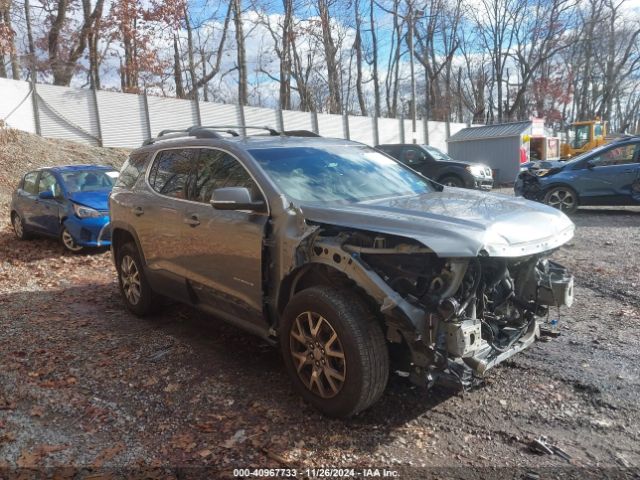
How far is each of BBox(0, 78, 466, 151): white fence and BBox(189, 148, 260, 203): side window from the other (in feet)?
48.1

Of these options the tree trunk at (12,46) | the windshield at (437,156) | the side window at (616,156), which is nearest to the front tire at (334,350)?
the side window at (616,156)

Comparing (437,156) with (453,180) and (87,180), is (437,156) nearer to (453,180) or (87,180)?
(453,180)

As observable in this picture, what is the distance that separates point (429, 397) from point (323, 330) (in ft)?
3.07

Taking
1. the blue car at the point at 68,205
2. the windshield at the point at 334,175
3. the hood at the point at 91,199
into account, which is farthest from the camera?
the hood at the point at 91,199

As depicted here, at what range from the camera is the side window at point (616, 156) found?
34.8ft

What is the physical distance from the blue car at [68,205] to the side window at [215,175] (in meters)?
4.29

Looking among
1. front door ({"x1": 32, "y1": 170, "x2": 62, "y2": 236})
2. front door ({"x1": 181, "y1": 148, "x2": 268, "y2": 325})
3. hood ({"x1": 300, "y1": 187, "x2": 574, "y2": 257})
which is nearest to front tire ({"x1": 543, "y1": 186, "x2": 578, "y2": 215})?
hood ({"x1": 300, "y1": 187, "x2": 574, "y2": 257})

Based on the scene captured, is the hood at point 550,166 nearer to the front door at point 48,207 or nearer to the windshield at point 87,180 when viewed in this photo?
the windshield at point 87,180

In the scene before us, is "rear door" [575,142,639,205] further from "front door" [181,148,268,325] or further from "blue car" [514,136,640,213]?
"front door" [181,148,268,325]

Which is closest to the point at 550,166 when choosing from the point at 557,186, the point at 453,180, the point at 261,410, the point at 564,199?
the point at 557,186

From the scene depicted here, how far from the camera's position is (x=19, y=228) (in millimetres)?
10477

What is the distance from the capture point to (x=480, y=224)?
3029mm

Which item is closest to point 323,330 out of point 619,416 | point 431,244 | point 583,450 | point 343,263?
point 343,263

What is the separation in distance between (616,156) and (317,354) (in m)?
10.0
